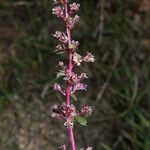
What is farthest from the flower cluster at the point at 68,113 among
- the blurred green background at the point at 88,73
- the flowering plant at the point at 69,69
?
the blurred green background at the point at 88,73

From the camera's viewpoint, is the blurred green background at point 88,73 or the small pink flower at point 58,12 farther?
the blurred green background at point 88,73

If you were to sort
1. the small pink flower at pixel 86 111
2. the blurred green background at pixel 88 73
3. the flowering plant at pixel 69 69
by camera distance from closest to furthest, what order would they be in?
the flowering plant at pixel 69 69 → the small pink flower at pixel 86 111 → the blurred green background at pixel 88 73

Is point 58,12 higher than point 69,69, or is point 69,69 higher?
point 58,12

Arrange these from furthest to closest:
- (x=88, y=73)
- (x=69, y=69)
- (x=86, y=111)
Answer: (x=88, y=73), (x=86, y=111), (x=69, y=69)

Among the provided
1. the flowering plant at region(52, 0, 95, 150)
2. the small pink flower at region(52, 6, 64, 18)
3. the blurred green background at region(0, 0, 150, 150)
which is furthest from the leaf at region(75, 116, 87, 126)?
the blurred green background at region(0, 0, 150, 150)

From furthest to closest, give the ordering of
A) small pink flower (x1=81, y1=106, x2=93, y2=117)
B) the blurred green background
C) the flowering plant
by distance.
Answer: the blurred green background < small pink flower (x1=81, y1=106, x2=93, y2=117) < the flowering plant

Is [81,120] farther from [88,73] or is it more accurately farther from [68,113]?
[88,73]

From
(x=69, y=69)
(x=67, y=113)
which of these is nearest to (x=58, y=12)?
(x=69, y=69)

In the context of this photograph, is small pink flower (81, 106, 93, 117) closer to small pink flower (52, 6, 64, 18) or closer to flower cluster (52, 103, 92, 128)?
flower cluster (52, 103, 92, 128)

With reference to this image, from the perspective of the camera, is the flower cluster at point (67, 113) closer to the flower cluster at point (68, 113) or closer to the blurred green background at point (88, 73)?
the flower cluster at point (68, 113)

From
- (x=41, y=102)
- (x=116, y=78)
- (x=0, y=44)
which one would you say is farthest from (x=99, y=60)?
(x=0, y=44)
